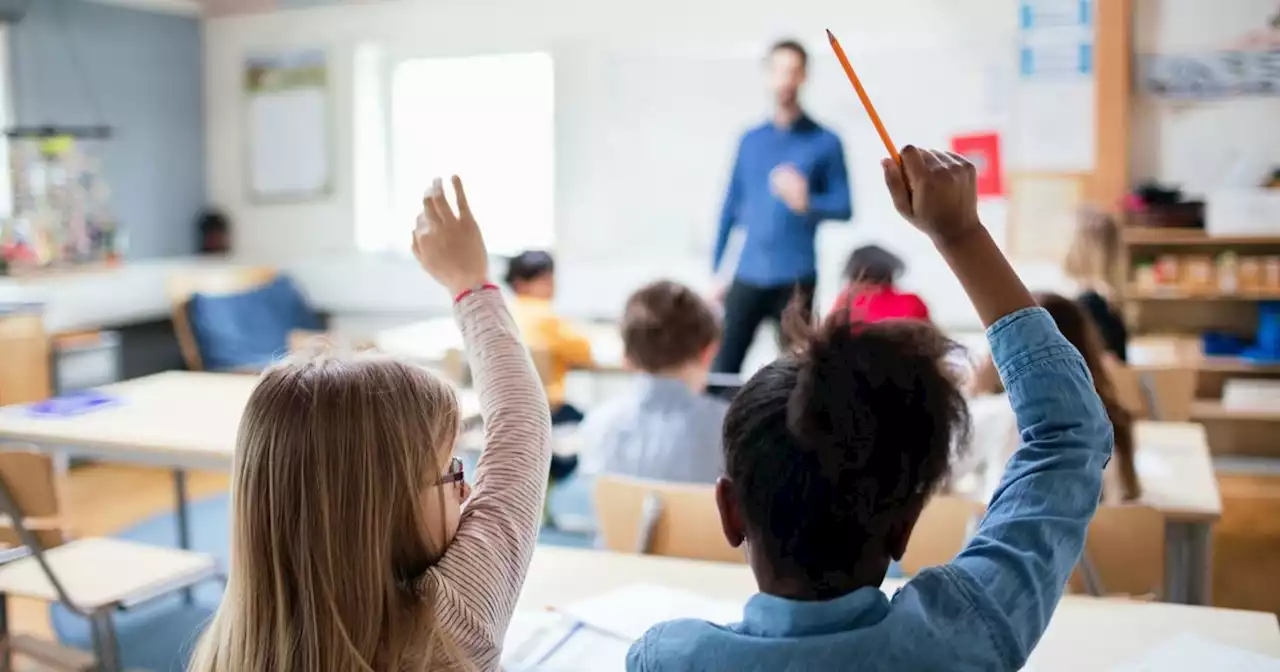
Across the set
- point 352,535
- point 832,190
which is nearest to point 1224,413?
point 832,190

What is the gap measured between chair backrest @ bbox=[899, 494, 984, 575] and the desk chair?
4164 millimetres

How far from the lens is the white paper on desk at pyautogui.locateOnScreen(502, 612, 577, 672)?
1.52 meters

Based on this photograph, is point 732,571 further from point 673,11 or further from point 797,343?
point 673,11

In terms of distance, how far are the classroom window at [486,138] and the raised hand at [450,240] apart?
15.8 ft

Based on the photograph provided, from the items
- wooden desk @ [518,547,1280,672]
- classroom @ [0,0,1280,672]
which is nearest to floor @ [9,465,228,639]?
classroom @ [0,0,1280,672]

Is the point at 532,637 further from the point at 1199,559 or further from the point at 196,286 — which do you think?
the point at 196,286

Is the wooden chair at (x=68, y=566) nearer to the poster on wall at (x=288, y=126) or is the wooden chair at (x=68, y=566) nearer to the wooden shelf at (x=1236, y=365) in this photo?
the poster on wall at (x=288, y=126)

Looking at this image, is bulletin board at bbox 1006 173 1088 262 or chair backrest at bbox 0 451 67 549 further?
bulletin board at bbox 1006 173 1088 262

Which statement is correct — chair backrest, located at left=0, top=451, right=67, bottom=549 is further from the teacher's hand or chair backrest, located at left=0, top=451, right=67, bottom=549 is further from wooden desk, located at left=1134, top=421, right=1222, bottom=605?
the teacher's hand

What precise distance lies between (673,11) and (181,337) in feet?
9.39

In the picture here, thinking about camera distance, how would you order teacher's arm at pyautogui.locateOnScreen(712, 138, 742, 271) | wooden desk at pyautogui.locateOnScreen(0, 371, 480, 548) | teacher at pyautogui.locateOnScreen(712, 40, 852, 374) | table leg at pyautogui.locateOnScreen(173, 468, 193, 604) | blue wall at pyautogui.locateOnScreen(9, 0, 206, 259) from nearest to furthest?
wooden desk at pyautogui.locateOnScreen(0, 371, 480, 548) < table leg at pyautogui.locateOnScreen(173, 468, 193, 604) < teacher at pyautogui.locateOnScreen(712, 40, 852, 374) < teacher's arm at pyautogui.locateOnScreen(712, 138, 742, 271) < blue wall at pyautogui.locateOnScreen(9, 0, 206, 259)

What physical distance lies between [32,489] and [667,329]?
1449mm

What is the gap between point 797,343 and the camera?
949 mm

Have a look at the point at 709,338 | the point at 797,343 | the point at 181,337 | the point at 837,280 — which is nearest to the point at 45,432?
the point at 709,338
